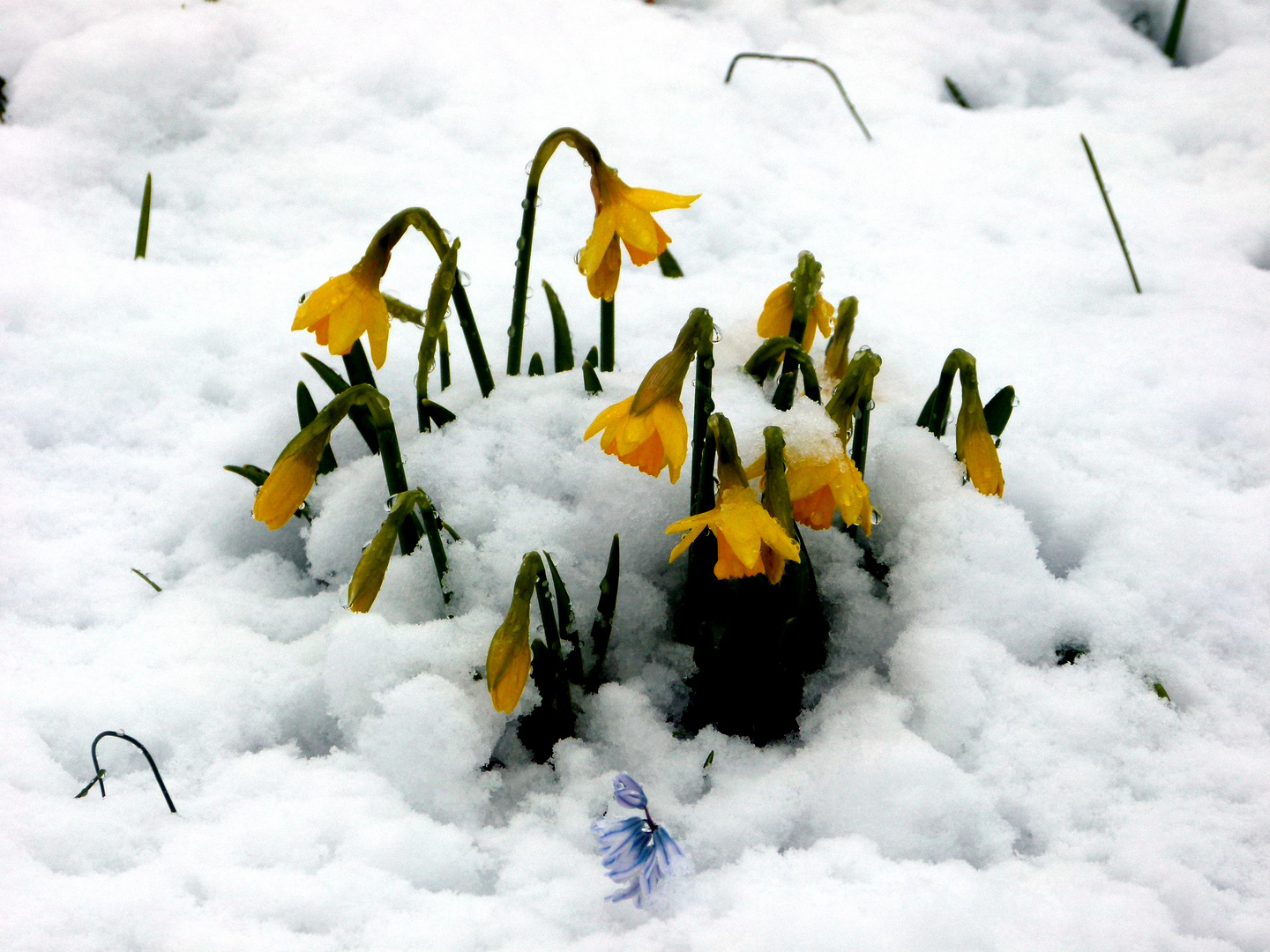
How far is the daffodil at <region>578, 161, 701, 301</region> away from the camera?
3.90ft

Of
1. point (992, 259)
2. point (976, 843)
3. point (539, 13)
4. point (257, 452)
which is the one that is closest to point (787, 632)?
point (976, 843)

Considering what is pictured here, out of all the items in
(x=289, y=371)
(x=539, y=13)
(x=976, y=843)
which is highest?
(x=539, y=13)

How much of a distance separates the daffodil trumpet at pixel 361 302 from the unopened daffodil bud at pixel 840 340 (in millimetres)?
636

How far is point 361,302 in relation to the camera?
1202 mm

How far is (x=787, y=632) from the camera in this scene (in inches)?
45.9

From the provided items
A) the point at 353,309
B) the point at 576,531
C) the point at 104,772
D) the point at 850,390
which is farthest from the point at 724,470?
the point at 104,772

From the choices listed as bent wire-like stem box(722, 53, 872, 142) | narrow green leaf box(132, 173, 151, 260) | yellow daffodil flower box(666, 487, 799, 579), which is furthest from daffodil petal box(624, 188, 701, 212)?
bent wire-like stem box(722, 53, 872, 142)

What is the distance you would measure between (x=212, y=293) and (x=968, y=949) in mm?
1818

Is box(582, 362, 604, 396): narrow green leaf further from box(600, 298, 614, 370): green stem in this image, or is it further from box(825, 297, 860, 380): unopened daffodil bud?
box(825, 297, 860, 380): unopened daffodil bud

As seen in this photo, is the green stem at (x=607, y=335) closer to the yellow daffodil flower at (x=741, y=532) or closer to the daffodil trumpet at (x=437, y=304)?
the daffodil trumpet at (x=437, y=304)

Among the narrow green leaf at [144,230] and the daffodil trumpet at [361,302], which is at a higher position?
the daffodil trumpet at [361,302]

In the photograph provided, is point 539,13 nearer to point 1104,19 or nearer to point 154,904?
point 1104,19

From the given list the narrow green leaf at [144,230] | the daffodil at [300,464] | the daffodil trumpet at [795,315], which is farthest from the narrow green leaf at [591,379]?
the narrow green leaf at [144,230]

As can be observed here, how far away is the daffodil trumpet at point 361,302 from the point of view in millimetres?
1188
